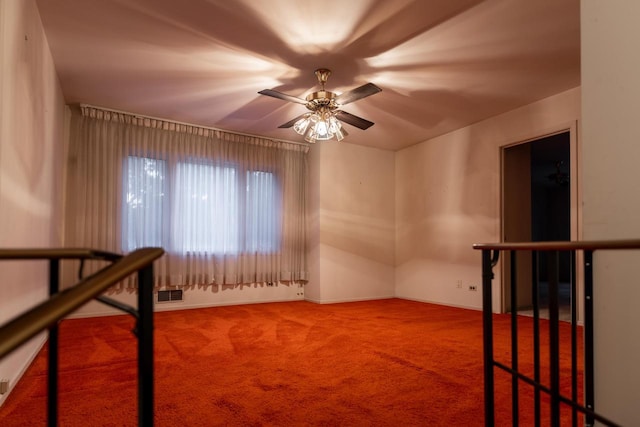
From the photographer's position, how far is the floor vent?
471 cm

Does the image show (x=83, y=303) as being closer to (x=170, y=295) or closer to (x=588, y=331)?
(x=588, y=331)

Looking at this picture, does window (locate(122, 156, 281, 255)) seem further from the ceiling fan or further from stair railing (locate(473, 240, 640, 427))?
stair railing (locate(473, 240, 640, 427))

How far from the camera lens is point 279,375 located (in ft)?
7.84

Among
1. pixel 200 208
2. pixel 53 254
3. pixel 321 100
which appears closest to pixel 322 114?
pixel 321 100

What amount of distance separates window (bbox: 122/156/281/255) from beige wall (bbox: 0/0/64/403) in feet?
3.81

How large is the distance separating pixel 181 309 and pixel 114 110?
258cm

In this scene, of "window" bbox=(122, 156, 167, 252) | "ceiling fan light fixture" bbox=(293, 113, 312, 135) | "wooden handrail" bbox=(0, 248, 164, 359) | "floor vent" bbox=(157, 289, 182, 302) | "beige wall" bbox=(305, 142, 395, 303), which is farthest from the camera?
"beige wall" bbox=(305, 142, 395, 303)

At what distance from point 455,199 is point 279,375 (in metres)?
3.71

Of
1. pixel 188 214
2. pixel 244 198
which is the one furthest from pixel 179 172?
pixel 244 198

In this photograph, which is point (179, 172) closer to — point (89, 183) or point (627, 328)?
point (89, 183)

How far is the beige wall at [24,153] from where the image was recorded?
1966 mm

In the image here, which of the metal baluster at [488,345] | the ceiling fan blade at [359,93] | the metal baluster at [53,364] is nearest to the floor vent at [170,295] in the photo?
the ceiling fan blade at [359,93]

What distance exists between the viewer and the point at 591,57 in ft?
4.87

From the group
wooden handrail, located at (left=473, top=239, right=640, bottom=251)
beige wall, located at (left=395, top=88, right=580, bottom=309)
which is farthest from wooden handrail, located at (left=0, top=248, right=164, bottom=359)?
beige wall, located at (left=395, top=88, right=580, bottom=309)
